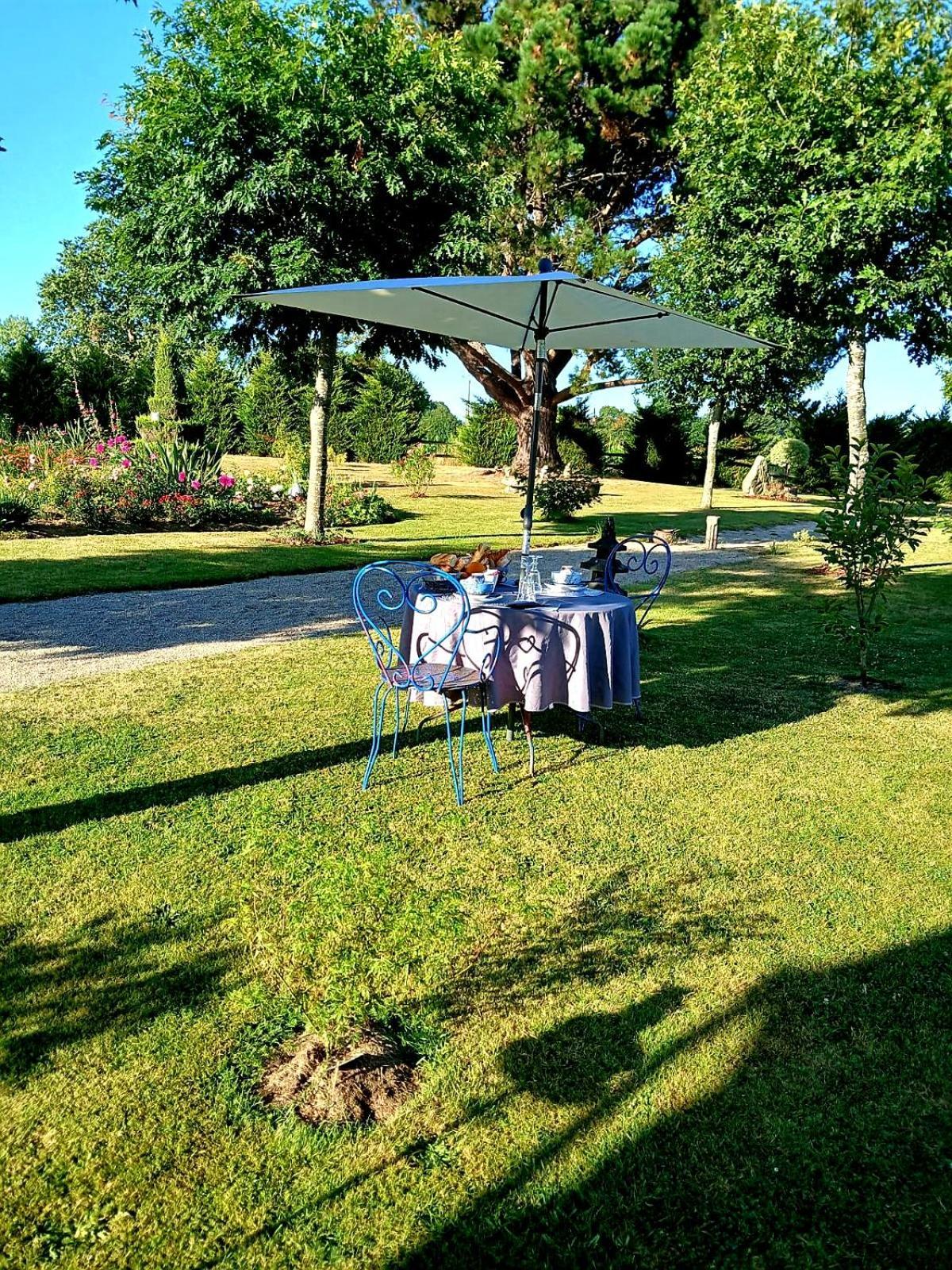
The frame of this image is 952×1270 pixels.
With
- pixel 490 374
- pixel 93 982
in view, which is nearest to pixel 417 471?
pixel 490 374

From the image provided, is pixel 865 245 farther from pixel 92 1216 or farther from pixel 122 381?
pixel 122 381

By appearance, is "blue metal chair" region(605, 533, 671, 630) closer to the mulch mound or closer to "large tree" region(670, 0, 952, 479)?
the mulch mound


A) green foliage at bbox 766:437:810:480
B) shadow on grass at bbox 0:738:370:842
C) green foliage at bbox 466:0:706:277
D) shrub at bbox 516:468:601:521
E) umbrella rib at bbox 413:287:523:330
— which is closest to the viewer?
shadow on grass at bbox 0:738:370:842

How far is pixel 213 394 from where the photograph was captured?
2823 cm

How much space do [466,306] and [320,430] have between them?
820cm

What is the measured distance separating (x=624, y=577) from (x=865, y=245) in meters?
5.61

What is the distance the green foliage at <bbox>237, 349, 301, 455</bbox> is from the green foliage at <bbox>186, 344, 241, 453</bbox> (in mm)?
485

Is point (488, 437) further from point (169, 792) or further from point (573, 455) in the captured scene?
point (169, 792)

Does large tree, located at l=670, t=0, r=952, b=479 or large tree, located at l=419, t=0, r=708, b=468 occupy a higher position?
large tree, located at l=419, t=0, r=708, b=468

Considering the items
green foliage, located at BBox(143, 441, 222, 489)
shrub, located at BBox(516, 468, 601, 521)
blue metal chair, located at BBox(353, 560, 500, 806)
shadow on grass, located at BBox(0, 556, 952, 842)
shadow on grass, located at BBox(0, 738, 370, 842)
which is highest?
green foliage, located at BBox(143, 441, 222, 489)

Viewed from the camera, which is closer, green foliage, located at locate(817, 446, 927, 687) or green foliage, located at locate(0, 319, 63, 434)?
green foliage, located at locate(817, 446, 927, 687)

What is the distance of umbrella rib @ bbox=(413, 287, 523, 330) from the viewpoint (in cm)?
553

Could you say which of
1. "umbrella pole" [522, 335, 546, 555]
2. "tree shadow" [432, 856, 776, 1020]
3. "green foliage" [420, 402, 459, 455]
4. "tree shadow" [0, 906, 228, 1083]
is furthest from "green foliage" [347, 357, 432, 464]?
"tree shadow" [0, 906, 228, 1083]

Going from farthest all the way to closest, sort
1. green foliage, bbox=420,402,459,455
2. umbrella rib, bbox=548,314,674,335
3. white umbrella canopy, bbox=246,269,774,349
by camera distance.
Result: green foliage, bbox=420,402,459,455 < umbrella rib, bbox=548,314,674,335 < white umbrella canopy, bbox=246,269,774,349
